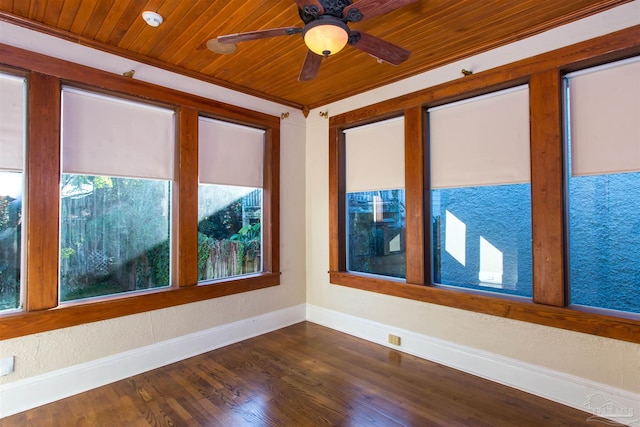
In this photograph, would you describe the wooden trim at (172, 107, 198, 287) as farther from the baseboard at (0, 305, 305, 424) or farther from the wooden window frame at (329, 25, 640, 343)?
the wooden window frame at (329, 25, 640, 343)

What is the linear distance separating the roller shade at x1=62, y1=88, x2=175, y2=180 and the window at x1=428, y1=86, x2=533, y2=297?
8.94 ft

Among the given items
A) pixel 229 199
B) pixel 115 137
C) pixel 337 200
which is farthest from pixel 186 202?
pixel 337 200

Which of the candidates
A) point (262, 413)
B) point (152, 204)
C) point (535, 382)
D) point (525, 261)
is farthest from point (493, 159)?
point (152, 204)

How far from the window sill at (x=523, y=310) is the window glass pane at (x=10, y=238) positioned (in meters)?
3.17

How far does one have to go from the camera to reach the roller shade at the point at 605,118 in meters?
2.29

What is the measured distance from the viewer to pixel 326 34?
1.86m

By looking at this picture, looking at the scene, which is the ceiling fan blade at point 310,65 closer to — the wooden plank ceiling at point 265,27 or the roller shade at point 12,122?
the wooden plank ceiling at point 265,27

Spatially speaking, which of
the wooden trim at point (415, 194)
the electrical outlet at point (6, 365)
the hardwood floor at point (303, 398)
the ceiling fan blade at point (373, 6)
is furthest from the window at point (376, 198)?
the electrical outlet at point (6, 365)

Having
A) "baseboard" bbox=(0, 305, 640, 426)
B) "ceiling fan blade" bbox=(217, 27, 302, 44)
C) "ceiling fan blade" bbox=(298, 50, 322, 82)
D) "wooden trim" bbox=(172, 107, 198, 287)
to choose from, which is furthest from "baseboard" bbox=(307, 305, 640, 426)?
"ceiling fan blade" bbox=(217, 27, 302, 44)

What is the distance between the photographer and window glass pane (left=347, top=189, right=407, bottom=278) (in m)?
3.65

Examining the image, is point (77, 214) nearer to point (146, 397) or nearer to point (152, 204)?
point (152, 204)

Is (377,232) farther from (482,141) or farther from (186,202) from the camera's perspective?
(186,202)

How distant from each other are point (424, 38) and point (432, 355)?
2.90m

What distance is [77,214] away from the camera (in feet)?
9.30
